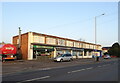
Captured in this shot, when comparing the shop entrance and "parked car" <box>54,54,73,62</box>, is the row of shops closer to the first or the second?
the shop entrance

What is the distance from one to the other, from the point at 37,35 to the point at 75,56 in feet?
63.4

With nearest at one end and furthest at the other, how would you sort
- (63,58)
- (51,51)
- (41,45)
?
1. (63,58)
2. (41,45)
3. (51,51)

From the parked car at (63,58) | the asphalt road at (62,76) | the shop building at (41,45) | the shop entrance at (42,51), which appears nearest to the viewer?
the asphalt road at (62,76)

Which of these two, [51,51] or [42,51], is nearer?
[42,51]

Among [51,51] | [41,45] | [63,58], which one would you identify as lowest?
[63,58]

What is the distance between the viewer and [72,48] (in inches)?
2024

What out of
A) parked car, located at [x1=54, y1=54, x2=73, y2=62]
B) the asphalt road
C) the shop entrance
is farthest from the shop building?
the asphalt road

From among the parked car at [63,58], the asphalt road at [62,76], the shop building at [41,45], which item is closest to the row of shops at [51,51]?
the shop building at [41,45]

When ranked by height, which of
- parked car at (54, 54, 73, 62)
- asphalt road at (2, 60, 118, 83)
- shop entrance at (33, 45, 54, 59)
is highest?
shop entrance at (33, 45, 54, 59)

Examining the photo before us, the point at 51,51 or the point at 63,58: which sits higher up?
the point at 51,51

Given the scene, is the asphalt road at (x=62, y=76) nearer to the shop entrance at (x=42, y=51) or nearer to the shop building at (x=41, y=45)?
the shop building at (x=41, y=45)

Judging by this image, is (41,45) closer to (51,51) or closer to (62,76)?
(51,51)

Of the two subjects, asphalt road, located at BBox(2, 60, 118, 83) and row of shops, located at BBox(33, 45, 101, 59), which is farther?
row of shops, located at BBox(33, 45, 101, 59)

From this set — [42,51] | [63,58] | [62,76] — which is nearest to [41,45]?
[42,51]
